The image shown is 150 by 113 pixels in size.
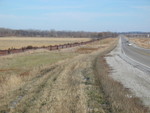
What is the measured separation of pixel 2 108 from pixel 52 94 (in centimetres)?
196

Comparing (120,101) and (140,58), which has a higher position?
(120,101)

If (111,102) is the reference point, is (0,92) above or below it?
below

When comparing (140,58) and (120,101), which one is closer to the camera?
(120,101)

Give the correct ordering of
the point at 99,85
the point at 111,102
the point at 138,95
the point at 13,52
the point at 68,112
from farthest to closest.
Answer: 1. the point at 13,52
2. the point at 99,85
3. the point at 138,95
4. the point at 111,102
5. the point at 68,112

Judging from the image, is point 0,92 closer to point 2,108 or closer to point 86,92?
point 2,108

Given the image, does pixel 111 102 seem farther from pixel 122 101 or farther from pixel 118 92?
pixel 118 92

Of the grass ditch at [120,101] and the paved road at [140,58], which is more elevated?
the grass ditch at [120,101]

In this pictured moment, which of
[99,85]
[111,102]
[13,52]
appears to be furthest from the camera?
[13,52]

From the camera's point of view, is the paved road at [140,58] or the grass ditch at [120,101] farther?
the paved road at [140,58]

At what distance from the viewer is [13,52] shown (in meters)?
32.2

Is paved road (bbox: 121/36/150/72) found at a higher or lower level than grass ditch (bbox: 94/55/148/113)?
lower

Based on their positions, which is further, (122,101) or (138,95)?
(138,95)

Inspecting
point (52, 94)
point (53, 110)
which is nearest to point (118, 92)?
point (52, 94)

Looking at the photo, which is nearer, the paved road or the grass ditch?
the grass ditch
